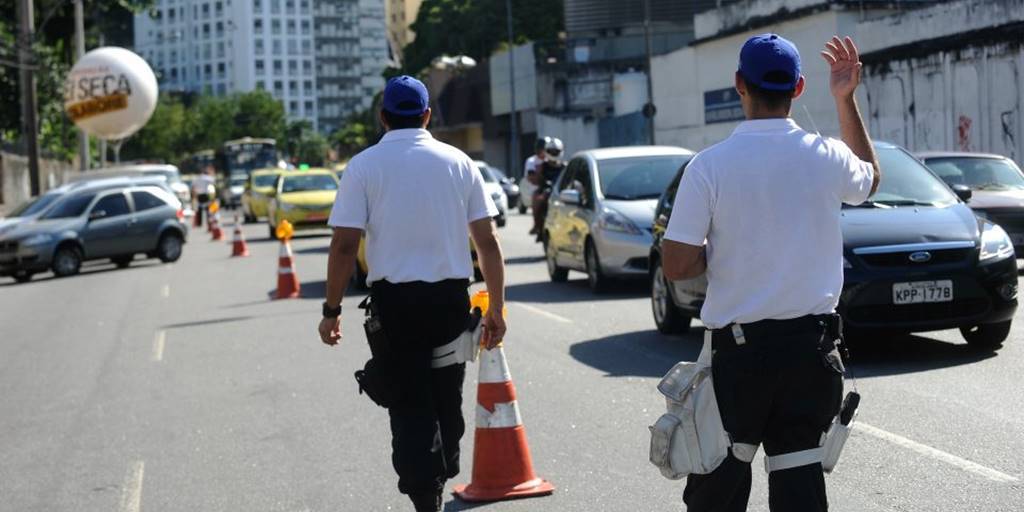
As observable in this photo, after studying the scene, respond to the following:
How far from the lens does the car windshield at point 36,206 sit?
30.3 metres

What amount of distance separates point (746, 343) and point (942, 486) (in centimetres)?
281

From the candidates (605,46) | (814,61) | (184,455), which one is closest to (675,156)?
(184,455)

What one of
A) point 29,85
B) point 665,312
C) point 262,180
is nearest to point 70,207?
point 29,85

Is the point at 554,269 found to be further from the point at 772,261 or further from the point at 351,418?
the point at 772,261

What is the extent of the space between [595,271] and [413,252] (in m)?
11.7

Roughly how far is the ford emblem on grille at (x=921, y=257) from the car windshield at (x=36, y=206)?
22215 millimetres

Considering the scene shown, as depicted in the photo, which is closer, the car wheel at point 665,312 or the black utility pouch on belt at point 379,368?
the black utility pouch on belt at point 379,368

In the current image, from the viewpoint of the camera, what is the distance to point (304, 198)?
3453 cm

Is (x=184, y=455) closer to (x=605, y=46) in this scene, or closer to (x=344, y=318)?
(x=344, y=318)

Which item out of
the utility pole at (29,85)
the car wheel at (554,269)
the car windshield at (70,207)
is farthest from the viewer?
the utility pole at (29,85)

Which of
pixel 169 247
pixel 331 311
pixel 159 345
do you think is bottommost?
pixel 159 345

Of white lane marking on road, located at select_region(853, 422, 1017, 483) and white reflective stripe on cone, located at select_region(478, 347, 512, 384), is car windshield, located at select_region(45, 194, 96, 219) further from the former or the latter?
white reflective stripe on cone, located at select_region(478, 347, 512, 384)

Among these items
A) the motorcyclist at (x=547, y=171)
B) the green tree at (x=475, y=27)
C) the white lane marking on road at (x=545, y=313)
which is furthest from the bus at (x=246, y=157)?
the white lane marking on road at (x=545, y=313)

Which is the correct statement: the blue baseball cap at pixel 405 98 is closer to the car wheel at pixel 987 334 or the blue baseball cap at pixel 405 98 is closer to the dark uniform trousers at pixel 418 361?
the dark uniform trousers at pixel 418 361
